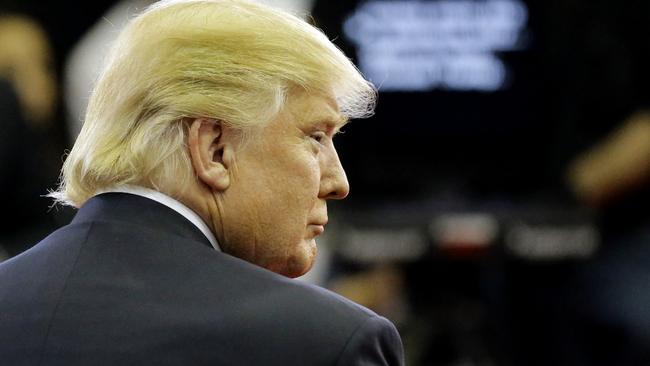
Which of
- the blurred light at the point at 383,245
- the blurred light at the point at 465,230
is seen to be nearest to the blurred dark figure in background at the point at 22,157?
the blurred light at the point at 383,245

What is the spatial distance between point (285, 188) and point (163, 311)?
11.6 inches

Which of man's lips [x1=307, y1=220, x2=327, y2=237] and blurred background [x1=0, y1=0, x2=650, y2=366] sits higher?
man's lips [x1=307, y1=220, x2=327, y2=237]

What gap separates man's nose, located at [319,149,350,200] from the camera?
71.9 inches

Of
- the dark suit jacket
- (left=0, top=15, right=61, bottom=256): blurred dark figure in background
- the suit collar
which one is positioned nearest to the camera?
the dark suit jacket

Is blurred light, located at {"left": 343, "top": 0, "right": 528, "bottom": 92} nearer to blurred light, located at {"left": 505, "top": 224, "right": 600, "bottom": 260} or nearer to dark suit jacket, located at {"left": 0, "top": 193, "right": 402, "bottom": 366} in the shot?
blurred light, located at {"left": 505, "top": 224, "right": 600, "bottom": 260}

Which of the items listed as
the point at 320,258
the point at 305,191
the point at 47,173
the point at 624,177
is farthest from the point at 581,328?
the point at 305,191

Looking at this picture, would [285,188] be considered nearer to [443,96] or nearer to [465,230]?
[465,230]

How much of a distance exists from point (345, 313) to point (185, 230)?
264mm

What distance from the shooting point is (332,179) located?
6.03ft

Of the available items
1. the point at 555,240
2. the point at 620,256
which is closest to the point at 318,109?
the point at 620,256

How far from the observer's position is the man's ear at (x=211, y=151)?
167 centimetres

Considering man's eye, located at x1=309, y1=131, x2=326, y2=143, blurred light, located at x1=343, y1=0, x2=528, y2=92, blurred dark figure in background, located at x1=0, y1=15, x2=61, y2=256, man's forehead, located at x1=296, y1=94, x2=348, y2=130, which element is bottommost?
blurred light, located at x1=343, y1=0, x2=528, y2=92

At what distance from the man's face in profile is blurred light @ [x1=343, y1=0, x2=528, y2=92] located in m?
3.65

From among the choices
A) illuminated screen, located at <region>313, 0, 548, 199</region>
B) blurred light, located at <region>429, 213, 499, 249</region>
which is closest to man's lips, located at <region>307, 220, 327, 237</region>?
blurred light, located at <region>429, 213, 499, 249</region>
